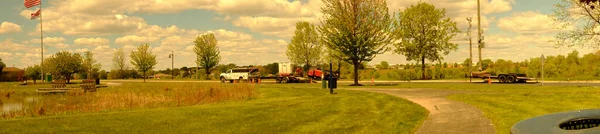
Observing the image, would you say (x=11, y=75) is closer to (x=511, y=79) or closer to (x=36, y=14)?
(x=36, y=14)

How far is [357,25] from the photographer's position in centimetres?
3553

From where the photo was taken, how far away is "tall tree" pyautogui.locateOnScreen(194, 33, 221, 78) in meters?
70.8

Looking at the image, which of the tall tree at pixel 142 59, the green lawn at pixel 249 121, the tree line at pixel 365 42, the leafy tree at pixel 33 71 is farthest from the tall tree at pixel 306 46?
the leafy tree at pixel 33 71

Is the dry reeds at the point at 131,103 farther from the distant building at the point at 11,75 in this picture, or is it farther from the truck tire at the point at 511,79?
the distant building at the point at 11,75

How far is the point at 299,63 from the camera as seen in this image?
2490 inches

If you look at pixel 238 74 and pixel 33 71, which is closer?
pixel 238 74

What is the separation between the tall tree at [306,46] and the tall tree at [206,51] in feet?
49.3

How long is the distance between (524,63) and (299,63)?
33.2m

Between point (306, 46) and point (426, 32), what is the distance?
1777 centimetres

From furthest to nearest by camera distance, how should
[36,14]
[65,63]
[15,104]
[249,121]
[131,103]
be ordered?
[65,63], [36,14], [15,104], [131,103], [249,121]

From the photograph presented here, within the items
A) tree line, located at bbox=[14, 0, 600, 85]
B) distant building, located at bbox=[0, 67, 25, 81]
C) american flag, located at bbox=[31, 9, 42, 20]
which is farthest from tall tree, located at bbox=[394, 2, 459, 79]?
distant building, located at bbox=[0, 67, 25, 81]

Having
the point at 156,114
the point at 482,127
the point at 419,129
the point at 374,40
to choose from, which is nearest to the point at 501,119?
the point at 482,127

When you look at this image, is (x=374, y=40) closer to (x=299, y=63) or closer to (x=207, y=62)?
(x=299, y=63)

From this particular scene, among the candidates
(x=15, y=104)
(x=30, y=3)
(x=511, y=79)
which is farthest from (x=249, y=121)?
(x=30, y=3)
